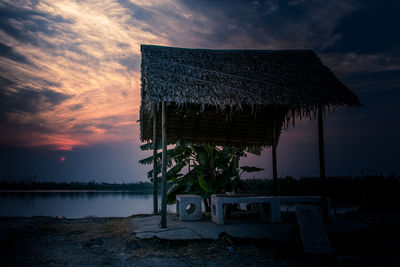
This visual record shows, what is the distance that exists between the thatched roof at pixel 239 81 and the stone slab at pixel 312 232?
6.09 feet

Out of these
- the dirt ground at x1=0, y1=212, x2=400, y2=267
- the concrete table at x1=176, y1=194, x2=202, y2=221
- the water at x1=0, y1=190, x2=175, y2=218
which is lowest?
the water at x1=0, y1=190, x2=175, y2=218

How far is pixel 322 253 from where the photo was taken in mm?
4301

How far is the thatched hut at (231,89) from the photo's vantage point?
5.41m

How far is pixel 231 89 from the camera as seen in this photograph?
571cm

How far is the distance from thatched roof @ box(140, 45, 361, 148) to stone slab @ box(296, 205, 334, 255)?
1.86 metres

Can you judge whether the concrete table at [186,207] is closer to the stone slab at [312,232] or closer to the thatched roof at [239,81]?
the thatched roof at [239,81]

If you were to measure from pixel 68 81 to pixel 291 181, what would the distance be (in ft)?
43.6

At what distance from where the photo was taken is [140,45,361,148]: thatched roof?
5363mm

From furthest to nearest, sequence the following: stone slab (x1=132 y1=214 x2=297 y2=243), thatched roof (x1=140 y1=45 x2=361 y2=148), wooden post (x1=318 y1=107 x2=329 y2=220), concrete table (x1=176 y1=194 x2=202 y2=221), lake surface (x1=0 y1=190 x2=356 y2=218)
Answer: lake surface (x1=0 y1=190 x2=356 y2=218), concrete table (x1=176 y1=194 x2=202 y2=221), wooden post (x1=318 y1=107 x2=329 y2=220), thatched roof (x1=140 y1=45 x2=361 y2=148), stone slab (x1=132 y1=214 x2=297 y2=243)

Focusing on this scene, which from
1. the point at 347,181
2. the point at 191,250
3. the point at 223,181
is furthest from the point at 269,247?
the point at 347,181

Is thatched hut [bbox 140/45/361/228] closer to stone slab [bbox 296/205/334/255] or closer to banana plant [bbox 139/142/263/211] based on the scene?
banana plant [bbox 139/142/263/211]

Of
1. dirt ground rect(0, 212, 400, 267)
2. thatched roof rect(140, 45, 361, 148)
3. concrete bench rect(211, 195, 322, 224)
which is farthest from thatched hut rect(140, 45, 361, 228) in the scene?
dirt ground rect(0, 212, 400, 267)

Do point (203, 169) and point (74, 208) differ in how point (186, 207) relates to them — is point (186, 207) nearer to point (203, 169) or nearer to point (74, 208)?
point (203, 169)

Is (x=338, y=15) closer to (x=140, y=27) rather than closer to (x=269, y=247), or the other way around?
(x=140, y=27)
